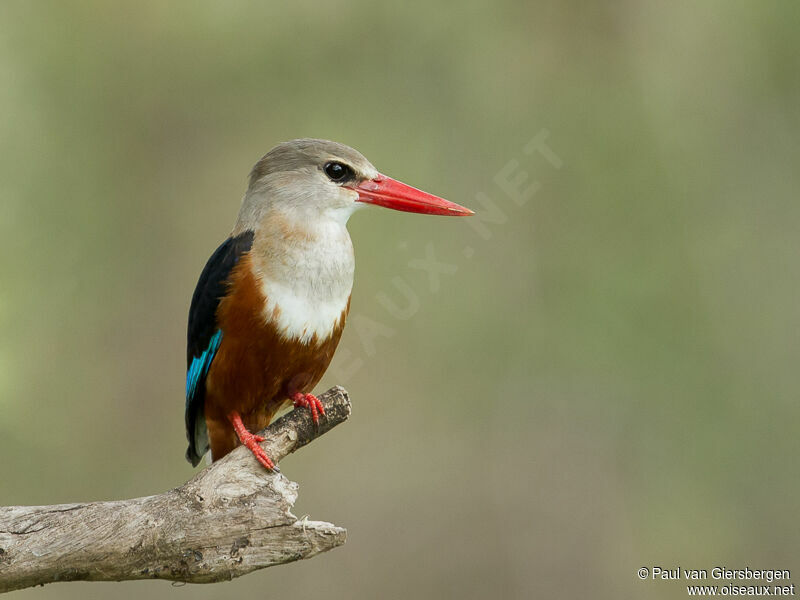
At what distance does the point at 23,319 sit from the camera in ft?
15.9

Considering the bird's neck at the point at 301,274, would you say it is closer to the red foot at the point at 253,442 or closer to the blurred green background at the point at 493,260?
the red foot at the point at 253,442

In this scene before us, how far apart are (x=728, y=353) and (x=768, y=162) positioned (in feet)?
4.41

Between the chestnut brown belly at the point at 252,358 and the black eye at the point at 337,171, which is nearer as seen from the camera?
the chestnut brown belly at the point at 252,358

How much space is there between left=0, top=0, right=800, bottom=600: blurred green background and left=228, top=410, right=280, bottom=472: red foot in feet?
7.69

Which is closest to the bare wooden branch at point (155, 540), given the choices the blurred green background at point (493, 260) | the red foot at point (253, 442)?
the red foot at point (253, 442)

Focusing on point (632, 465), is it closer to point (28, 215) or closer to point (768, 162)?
point (768, 162)

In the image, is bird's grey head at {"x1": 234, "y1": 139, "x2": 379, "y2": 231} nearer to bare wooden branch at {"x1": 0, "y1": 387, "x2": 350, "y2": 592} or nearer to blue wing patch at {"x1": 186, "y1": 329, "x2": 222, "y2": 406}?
blue wing patch at {"x1": 186, "y1": 329, "x2": 222, "y2": 406}

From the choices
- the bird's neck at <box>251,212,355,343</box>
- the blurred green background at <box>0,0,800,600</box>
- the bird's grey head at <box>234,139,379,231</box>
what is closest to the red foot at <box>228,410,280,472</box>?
the bird's neck at <box>251,212,355,343</box>

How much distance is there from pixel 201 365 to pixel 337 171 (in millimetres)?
928

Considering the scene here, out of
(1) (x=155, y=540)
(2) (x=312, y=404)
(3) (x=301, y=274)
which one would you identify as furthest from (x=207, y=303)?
(1) (x=155, y=540)

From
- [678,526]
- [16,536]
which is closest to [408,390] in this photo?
[678,526]

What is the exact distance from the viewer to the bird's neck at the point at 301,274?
3.15 meters

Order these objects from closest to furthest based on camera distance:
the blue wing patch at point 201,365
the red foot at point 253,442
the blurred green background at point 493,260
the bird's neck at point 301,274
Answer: the red foot at point 253,442
the bird's neck at point 301,274
the blue wing patch at point 201,365
the blurred green background at point 493,260

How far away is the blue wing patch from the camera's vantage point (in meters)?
3.30
